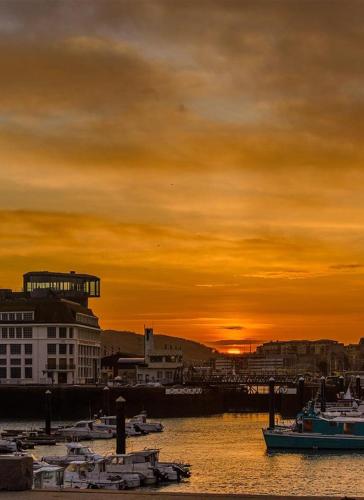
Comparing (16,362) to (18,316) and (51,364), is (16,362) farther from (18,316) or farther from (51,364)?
(18,316)

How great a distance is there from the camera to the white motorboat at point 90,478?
58844 mm

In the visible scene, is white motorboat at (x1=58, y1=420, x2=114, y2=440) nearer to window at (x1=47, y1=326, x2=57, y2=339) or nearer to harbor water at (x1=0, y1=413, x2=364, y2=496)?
harbor water at (x1=0, y1=413, x2=364, y2=496)

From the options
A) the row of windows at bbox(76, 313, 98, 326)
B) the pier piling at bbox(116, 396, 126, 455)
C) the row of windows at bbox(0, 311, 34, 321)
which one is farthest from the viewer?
the row of windows at bbox(76, 313, 98, 326)

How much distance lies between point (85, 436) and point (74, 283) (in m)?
97.2

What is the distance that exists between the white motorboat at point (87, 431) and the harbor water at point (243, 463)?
7.31 ft

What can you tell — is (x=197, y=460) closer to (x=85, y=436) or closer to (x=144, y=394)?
(x=85, y=436)

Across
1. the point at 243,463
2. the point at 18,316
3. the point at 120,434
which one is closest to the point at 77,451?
the point at 120,434

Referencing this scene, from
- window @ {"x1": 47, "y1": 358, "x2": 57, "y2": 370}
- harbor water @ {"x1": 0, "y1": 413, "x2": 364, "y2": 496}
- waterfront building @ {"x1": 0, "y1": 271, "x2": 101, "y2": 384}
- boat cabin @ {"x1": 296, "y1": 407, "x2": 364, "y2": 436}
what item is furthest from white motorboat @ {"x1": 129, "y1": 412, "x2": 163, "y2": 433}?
window @ {"x1": 47, "y1": 358, "x2": 57, "y2": 370}

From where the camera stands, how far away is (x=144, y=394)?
150 meters

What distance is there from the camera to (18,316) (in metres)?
169

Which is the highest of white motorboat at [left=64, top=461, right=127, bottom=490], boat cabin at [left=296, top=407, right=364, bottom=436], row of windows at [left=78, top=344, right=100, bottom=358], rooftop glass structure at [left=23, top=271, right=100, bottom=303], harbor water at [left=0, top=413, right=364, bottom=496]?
rooftop glass structure at [left=23, top=271, right=100, bottom=303]

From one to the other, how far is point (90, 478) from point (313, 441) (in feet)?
108

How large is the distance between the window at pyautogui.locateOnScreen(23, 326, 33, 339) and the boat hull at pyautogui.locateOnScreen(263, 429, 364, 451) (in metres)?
82.8

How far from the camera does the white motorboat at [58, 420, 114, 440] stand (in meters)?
101
